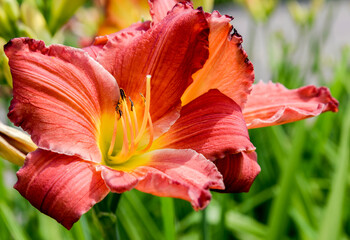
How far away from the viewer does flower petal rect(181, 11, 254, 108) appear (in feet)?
1.66

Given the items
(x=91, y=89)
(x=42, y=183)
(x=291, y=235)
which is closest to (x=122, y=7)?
(x=291, y=235)

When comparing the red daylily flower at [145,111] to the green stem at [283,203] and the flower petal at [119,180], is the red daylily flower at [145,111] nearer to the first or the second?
the flower petal at [119,180]

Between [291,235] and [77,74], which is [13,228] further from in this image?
[291,235]

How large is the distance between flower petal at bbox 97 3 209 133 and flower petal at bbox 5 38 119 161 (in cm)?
3

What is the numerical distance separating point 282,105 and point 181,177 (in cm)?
21

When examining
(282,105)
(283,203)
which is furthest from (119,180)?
(283,203)

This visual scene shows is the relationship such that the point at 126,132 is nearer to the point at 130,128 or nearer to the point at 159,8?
the point at 130,128

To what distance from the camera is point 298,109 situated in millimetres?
564

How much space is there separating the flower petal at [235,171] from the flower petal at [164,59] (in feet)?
0.29

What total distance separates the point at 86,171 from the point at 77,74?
123 mm

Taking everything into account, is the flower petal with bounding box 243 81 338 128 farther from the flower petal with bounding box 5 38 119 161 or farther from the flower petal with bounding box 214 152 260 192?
the flower petal with bounding box 5 38 119 161

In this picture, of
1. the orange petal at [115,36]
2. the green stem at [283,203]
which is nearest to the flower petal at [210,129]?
the orange petal at [115,36]

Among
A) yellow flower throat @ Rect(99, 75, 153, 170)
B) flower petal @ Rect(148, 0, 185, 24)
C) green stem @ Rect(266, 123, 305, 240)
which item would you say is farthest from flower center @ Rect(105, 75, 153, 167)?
→ green stem @ Rect(266, 123, 305, 240)

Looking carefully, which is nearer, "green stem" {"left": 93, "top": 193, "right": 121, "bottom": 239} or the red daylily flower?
the red daylily flower
